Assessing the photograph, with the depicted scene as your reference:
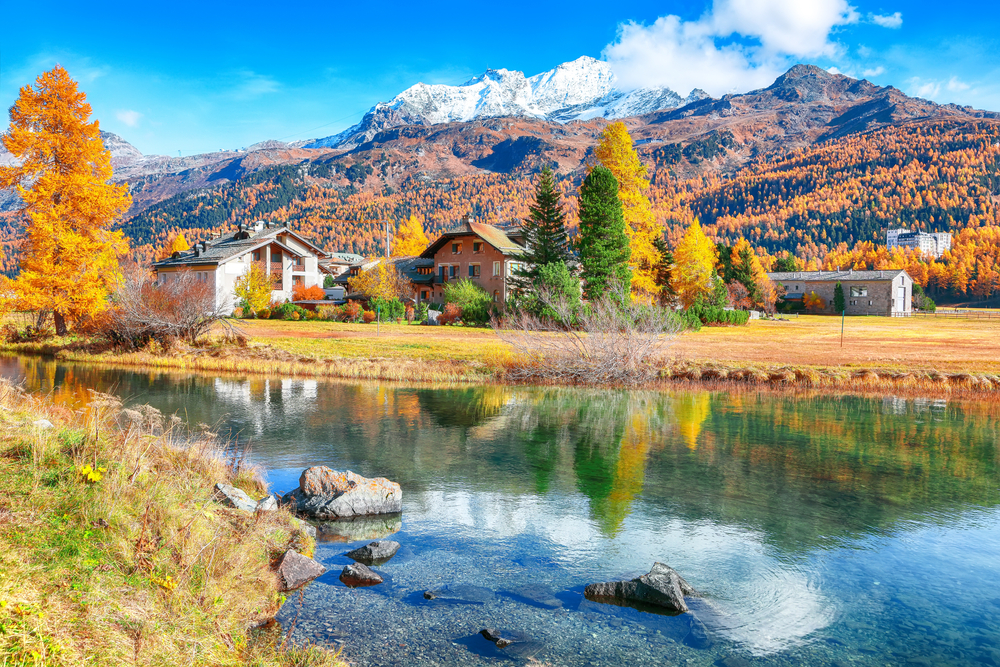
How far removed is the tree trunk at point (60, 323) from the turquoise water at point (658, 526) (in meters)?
17.8

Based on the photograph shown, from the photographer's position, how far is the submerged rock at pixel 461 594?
8.50 m

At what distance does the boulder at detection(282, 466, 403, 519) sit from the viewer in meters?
11.6

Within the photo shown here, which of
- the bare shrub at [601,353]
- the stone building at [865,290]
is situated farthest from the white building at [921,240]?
the bare shrub at [601,353]

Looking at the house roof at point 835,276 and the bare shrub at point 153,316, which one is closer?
the bare shrub at point 153,316

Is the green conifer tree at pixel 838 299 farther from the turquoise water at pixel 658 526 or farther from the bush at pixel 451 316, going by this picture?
the turquoise water at pixel 658 526

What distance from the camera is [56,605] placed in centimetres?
548

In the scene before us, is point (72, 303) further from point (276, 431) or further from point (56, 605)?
point (56, 605)

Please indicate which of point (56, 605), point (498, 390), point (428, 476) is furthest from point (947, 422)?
point (56, 605)

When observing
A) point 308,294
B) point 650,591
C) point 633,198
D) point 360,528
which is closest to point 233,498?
point 360,528

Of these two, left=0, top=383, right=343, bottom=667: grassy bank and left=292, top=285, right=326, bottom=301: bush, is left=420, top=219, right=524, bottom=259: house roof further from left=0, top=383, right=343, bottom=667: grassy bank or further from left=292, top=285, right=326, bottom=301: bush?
left=0, top=383, right=343, bottom=667: grassy bank

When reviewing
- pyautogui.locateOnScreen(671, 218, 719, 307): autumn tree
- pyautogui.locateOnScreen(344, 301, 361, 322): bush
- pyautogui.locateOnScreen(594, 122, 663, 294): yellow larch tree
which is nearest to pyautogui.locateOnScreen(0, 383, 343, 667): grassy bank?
pyautogui.locateOnScreen(594, 122, 663, 294): yellow larch tree

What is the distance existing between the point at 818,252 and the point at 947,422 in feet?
641

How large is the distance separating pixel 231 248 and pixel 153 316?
3403 centimetres

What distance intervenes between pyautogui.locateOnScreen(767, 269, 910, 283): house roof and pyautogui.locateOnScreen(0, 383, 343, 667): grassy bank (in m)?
110
